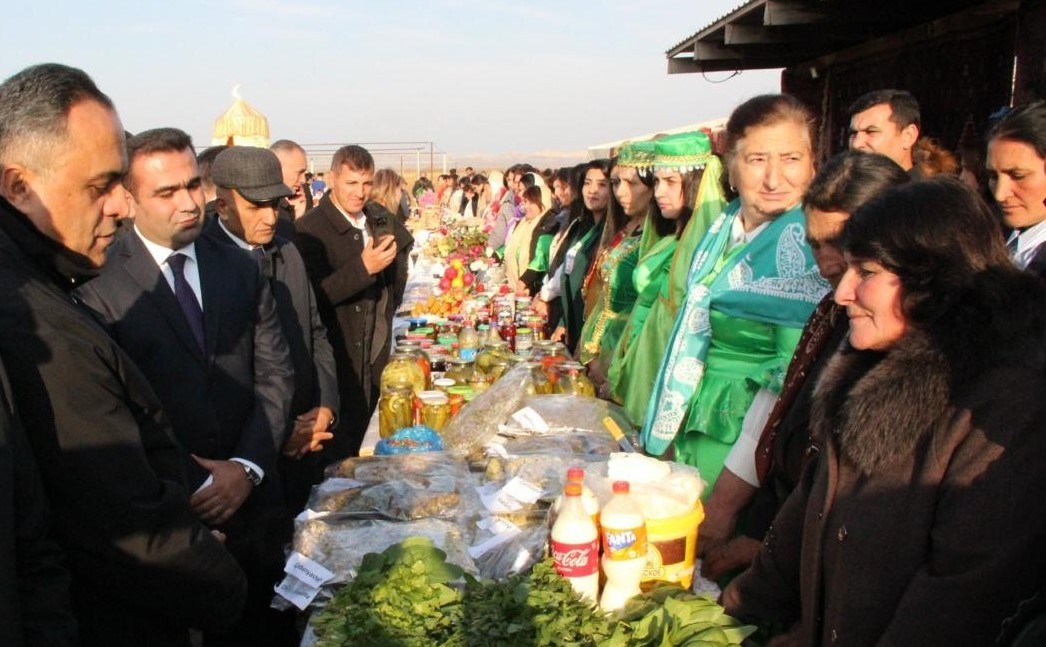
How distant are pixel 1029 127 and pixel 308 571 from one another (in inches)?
109

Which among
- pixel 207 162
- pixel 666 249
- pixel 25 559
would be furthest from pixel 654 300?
pixel 207 162

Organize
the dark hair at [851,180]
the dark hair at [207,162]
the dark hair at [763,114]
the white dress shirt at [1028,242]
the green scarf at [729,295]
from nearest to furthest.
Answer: the dark hair at [851,180] → the green scarf at [729,295] → the dark hair at [763,114] → the white dress shirt at [1028,242] → the dark hair at [207,162]

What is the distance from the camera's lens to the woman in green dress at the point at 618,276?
4.19m

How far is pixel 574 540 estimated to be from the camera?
191cm

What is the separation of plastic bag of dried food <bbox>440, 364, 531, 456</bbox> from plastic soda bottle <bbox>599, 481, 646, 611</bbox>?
1.13 metres

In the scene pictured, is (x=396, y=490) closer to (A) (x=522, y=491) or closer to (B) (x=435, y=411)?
(A) (x=522, y=491)

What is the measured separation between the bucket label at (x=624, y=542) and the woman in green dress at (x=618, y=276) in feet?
7.04

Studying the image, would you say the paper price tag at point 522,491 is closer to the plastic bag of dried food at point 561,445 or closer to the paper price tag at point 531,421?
the plastic bag of dried food at point 561,445

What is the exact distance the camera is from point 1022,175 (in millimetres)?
2904

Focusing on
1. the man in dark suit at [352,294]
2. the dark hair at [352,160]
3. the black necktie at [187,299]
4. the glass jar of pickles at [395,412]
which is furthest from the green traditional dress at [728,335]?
the dark hair at [352,160]

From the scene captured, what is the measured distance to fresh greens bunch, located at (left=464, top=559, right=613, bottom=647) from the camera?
169 centimetres

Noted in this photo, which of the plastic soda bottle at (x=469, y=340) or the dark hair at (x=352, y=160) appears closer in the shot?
the plastic soda bottle at (x=469, y=340)

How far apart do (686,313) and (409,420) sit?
1241mm

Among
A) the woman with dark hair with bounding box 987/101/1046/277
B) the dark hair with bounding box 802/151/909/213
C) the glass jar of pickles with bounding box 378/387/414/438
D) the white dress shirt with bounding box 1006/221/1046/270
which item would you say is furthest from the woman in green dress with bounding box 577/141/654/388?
the dark hair with bounding box 802/151/909/213
